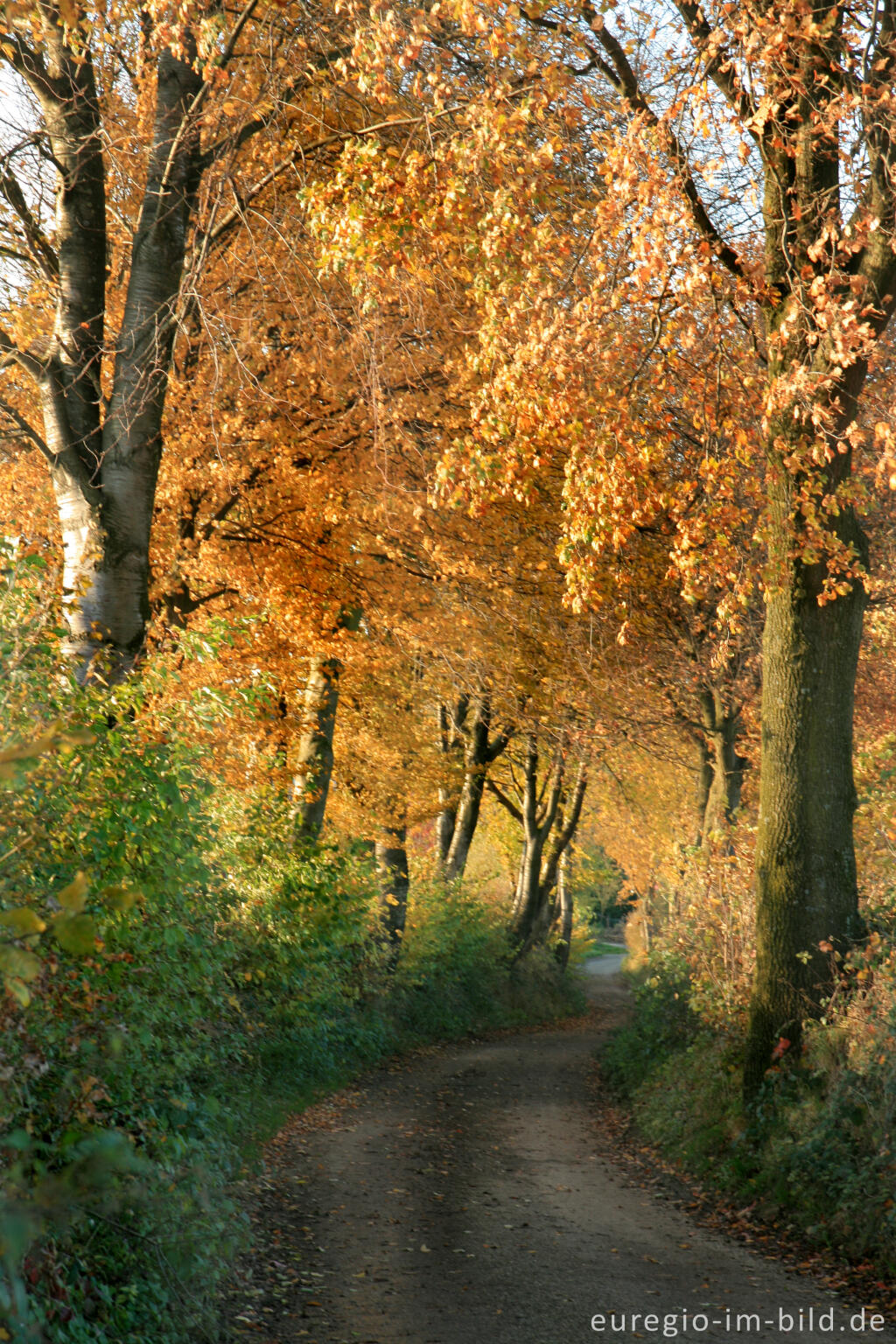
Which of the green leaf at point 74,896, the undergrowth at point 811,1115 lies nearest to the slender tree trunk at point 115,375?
the green leaf at point 74,896

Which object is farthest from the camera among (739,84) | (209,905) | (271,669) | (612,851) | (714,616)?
(612,851)

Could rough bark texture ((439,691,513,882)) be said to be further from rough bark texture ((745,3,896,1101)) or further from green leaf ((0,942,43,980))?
green leaf ((0,942,43,980))

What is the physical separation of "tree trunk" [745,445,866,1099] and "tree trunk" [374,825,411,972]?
32.5 feet

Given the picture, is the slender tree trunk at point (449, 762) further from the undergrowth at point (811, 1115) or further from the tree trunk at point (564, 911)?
the undergrowth at point (811, 1115)

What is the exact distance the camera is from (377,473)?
13266 mm

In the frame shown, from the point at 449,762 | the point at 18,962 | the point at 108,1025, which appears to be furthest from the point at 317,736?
the point at 18,962

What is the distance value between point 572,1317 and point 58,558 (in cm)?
771

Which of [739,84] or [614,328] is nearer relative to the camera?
[739,84]

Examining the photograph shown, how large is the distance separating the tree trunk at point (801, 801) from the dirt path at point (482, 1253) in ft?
7.04

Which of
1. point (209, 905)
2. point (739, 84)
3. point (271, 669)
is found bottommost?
point (209, 905)

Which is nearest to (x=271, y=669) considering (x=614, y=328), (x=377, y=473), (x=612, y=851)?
(x=377, y=473)

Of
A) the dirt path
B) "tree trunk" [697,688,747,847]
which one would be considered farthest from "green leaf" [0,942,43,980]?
"tree trunk" [697,688,747,847]

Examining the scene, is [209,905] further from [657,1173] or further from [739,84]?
[739,84]

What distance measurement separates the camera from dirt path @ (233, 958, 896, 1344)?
242 inches
